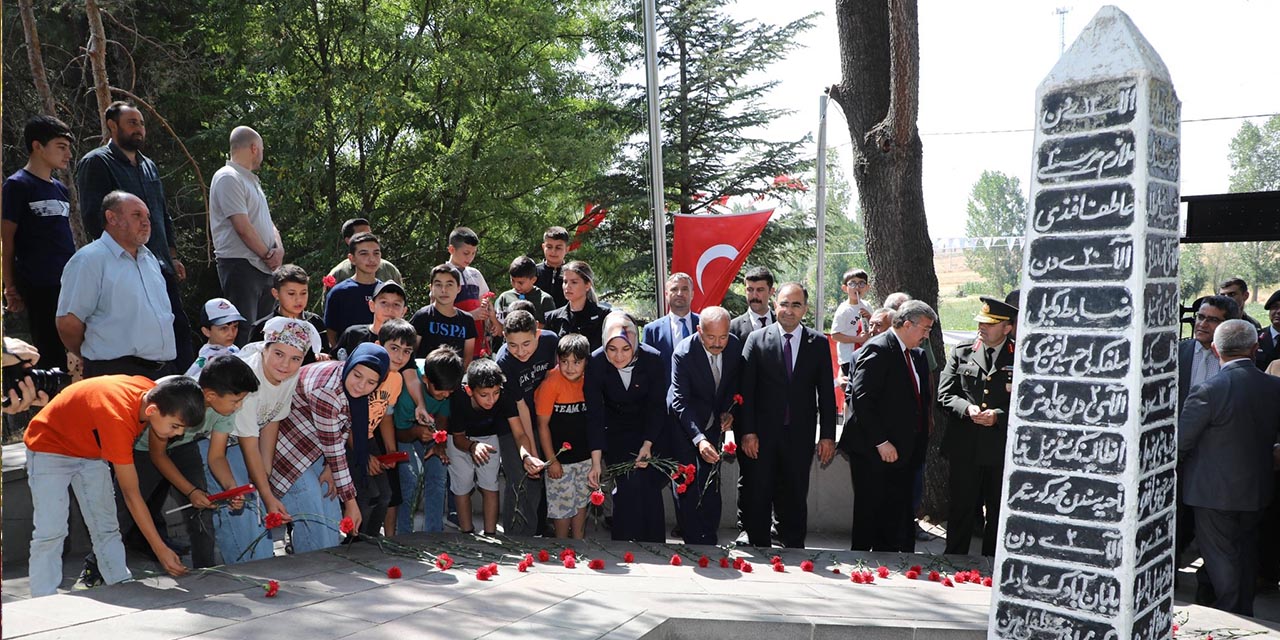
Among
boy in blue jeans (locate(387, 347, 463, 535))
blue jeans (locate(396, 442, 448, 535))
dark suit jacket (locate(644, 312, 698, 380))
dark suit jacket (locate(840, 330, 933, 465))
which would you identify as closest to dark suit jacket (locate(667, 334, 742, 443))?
dark suit jacket (locate(644, 312, 698, 380))

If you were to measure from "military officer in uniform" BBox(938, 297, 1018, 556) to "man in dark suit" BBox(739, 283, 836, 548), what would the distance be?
3.13ft

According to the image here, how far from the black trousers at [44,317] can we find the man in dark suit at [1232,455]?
295 inches

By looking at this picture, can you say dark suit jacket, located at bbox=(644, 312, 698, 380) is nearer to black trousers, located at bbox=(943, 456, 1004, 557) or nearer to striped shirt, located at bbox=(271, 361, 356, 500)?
black trousers, located at bbox=(943, 456, 1004, 557)

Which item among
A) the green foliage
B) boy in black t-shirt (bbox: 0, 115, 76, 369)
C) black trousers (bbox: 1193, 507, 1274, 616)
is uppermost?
the green foliage

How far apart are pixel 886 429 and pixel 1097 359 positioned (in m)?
3.41

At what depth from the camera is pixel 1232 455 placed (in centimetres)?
652

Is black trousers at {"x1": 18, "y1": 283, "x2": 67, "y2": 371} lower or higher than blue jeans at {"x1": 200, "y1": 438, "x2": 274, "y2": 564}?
higher

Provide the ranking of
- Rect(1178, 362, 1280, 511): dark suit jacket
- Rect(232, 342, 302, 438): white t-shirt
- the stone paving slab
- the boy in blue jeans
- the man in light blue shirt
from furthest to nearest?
the boy in blue jeans → Rect(1178, 362, 1280, 511): dark suit jacket → the man in light blue shirt → Rect(232, 342, 302, 438): white t-shirt → the stone paving slab

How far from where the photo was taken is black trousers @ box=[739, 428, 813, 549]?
24.2 feet

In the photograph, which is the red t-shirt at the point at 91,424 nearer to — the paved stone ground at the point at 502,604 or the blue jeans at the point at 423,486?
the paved stone ground at the point at 502,604

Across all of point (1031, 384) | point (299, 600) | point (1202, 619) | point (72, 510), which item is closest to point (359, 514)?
point (299, 600)

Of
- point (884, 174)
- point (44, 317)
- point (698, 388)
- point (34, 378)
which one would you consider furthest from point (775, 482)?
point (44, 317)

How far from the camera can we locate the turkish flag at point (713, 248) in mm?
10117

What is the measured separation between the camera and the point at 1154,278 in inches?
161
